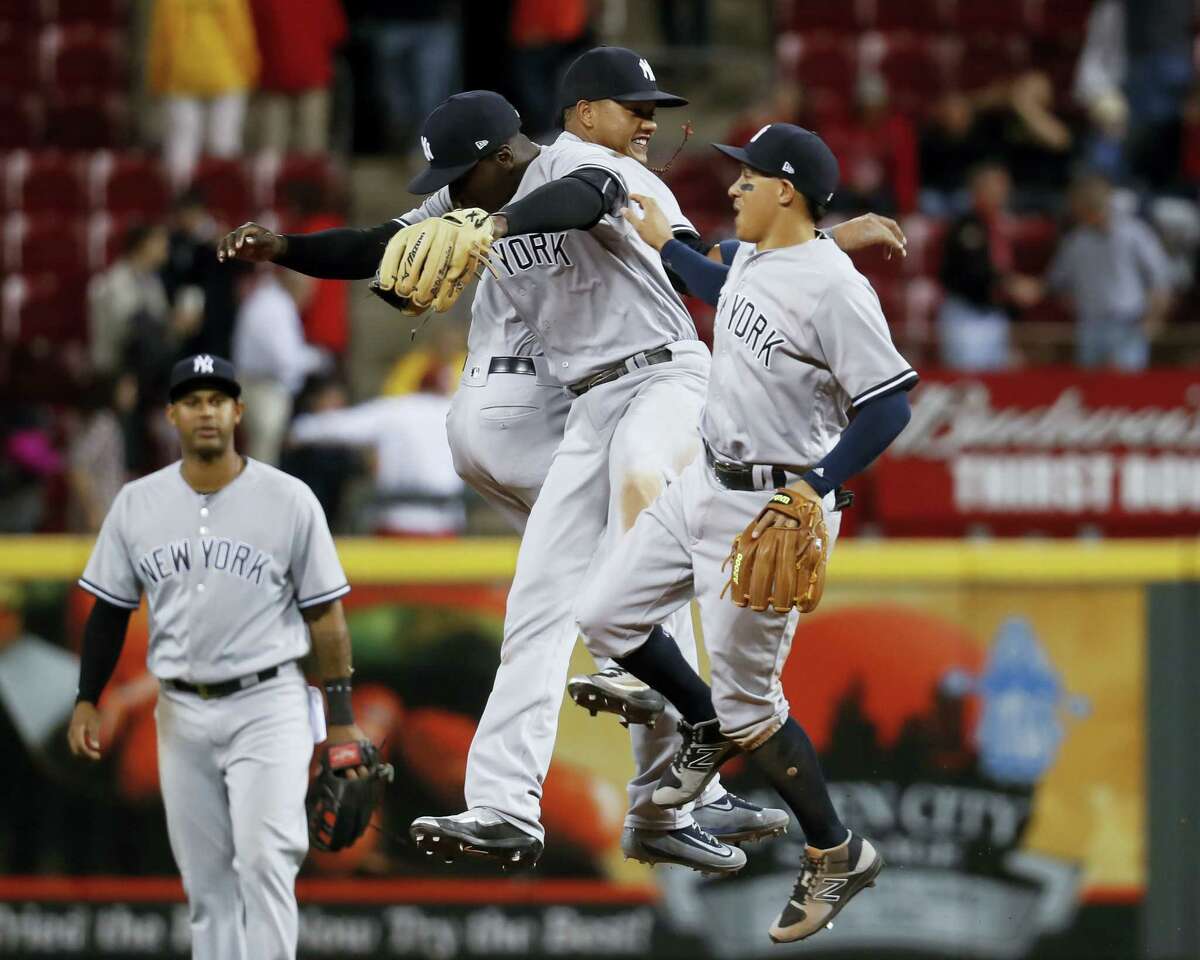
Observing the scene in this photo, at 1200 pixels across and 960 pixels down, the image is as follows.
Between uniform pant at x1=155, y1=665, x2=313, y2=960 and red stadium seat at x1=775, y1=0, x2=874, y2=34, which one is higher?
red stadium seat at x1=775, y1=0, x2=874, y2=34

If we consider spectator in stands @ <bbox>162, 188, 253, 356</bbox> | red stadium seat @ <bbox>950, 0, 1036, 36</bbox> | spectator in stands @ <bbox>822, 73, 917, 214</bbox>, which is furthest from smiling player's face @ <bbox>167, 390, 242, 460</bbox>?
red stadium seat @ <bbox>950, 0, 1036, 36</bbox>

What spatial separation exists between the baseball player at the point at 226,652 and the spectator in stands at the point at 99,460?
3161 mm

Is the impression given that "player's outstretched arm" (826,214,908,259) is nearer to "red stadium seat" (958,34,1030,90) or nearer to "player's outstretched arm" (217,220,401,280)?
"player's outstretched arm" (217,220,401,280)

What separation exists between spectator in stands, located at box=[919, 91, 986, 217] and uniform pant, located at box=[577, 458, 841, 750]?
23.7 ft

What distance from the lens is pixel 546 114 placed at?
42.4 feet

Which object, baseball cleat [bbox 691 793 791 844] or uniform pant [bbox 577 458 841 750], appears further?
baseball cleat [bbox 691 793 791 844]

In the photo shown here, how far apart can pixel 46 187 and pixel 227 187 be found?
46.9 inches

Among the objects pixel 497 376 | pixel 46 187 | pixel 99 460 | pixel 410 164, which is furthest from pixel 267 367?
pixel 497 376

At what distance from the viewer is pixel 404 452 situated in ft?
35.1

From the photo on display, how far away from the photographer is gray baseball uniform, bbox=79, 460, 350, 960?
24.7 feet

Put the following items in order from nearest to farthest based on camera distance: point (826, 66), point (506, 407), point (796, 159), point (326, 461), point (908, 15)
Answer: point (796, 159), point (506, 407), point (326, 461), point (826, 66), point (908, 15)

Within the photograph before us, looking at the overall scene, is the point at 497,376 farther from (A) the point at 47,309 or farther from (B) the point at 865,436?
(A) the point at 47,309

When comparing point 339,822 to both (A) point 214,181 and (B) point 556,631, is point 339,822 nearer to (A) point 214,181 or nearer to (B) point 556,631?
(B) point 556,631

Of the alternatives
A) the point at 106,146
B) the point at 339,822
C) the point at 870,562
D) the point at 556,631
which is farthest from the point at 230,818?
the point at 106,146
